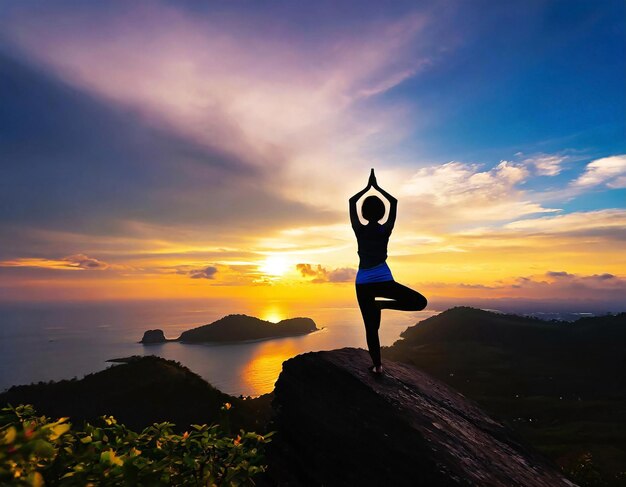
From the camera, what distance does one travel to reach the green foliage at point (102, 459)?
2.42 m

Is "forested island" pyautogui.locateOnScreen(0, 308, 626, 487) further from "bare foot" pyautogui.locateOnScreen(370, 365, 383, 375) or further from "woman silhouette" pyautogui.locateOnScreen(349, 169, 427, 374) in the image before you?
"woman silhouette" pyautogui.locateOnScreen(349, 169, 427, 374)

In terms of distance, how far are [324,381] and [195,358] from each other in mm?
190730

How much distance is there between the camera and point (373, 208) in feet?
28.5

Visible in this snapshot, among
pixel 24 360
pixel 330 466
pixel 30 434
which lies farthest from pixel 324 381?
pixel 24 360

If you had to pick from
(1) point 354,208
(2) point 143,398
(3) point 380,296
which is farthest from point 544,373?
(1) point 354,208

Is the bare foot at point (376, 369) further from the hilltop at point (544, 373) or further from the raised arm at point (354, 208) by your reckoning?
the hilltop at point (544, 373)

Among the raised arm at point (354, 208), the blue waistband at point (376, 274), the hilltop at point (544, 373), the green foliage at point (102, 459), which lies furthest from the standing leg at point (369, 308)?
the hilltop at point (544, 373)

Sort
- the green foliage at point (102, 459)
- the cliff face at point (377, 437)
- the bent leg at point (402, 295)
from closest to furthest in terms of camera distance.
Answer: the green foliage at point (102, 459)
the cliff face at point (377, 437)
the bent leg at point (402, 295)

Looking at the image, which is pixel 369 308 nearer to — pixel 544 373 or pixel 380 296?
pixel 380 296

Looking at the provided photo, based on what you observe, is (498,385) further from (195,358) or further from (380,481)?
(195,358)

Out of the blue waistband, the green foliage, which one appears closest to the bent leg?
the blue waistband

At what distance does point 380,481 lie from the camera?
266 inches

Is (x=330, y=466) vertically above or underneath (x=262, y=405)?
above

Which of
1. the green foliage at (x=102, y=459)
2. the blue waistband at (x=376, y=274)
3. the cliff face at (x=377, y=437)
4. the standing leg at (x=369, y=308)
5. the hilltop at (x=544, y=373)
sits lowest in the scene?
the hilltop at (x=544, y=373)
